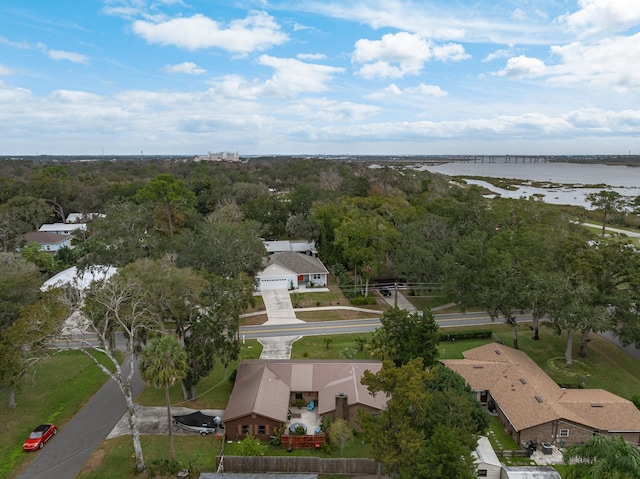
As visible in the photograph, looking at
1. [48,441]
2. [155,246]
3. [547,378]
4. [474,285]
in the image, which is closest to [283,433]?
[48,441]

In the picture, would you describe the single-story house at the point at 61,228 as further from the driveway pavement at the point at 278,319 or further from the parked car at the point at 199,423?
the parked car at the point at 199,423

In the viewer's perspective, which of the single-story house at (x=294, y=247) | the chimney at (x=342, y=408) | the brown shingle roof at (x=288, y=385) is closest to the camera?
the brown shingle roof at (x=288, y=385)

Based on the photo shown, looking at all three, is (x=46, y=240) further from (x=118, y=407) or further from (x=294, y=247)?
(x=118, y=407)

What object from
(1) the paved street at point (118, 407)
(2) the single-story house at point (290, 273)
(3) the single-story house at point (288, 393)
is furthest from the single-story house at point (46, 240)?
(3) the single-story house at point (288, 393)

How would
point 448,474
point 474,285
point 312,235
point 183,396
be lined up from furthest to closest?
point 312,235 → point 474,285 → point 183,396 → point 448,474

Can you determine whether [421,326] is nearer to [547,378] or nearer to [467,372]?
[467,372]

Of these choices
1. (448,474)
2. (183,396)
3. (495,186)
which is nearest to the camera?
(448,474)

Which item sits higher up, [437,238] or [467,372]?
[437,238]
